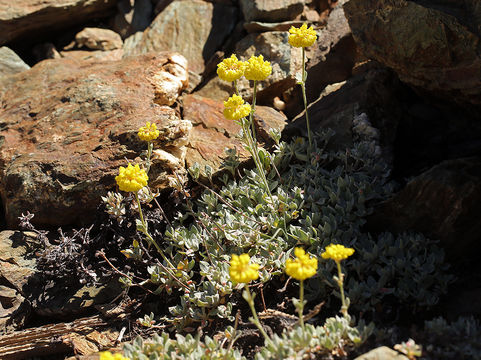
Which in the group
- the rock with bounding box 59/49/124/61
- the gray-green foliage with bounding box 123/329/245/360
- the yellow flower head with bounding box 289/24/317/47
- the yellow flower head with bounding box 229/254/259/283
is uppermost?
the yellow flower head with bounding box 289/24/317/47

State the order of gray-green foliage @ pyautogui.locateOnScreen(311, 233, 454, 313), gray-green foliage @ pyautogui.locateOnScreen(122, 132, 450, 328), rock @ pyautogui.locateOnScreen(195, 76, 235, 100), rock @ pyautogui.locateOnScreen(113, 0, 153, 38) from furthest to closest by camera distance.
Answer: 1. rock @ pyautogui.locateOnScreen(113, 0, 153, 38)
2. rock @ pyautogui.locateOnScreen(195, 76, 235, 100)
3. gray-green foliage @ pyautogui.locateOnScreen(122, 132, 450, 328)
4. gray-green foliage @ pyautogui.locateOnScreen(311, 233, 454, 313)

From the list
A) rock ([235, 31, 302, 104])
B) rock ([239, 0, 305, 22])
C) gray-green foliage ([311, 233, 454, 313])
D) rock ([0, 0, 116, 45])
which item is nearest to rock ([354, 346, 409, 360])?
gray-green foliage ([311, 233, 454, 313])

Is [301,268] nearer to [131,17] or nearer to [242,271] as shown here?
[242,271]

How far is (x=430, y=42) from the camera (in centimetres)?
418

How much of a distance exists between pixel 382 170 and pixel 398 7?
145cm

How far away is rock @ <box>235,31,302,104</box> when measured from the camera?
6.13 m

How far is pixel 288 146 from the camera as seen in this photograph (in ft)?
15.8

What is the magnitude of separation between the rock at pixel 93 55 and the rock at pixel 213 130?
91.1 inches

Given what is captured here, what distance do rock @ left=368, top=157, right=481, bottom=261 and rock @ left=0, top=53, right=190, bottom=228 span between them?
84.6 inches

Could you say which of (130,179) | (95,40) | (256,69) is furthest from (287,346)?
Result: (95,40)

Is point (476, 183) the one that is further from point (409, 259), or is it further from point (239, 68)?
point (239, 68)

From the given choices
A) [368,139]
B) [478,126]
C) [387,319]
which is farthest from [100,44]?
[387,319]

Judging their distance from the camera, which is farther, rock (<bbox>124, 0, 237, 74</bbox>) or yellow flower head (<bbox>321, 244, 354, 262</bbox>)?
rock (<bbox>124, 0, 237, 74</bbox>)

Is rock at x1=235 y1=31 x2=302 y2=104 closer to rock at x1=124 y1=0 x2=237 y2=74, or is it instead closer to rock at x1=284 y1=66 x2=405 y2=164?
rock at x1=124 y1=0 x2=237 y2=74
